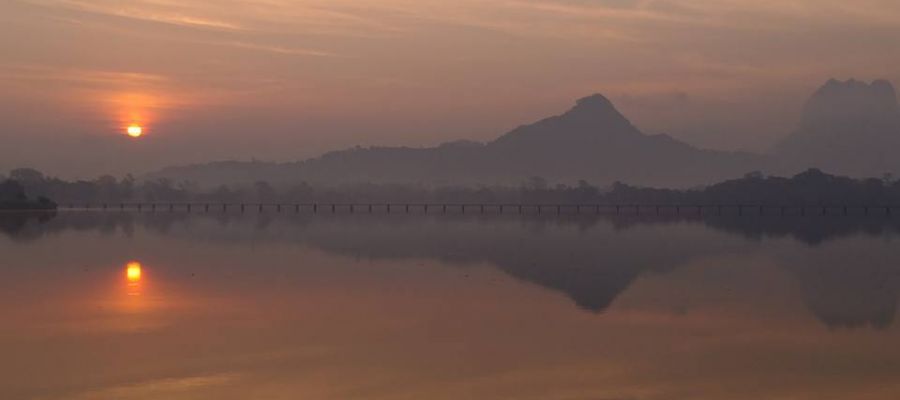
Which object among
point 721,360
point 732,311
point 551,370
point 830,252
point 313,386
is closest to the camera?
point 313,386

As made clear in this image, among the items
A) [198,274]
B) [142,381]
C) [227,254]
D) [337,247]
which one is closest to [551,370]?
[142,381]

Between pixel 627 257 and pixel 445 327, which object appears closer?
pixel 445 327

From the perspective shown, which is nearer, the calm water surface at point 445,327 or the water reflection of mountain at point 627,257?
the calm water surface at point 445,327

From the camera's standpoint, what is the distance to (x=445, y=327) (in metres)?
26.6

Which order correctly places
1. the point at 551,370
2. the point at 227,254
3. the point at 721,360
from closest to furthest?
the point at 551,370, the point at 721,360, the point at 227,254

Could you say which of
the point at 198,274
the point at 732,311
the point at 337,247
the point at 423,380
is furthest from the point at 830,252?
the point at 423,380

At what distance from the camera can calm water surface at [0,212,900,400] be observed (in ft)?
63.0

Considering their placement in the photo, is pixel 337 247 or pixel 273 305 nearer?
pixel 273 305

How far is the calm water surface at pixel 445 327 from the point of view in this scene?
19.2 m

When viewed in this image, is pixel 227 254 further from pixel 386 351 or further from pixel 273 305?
pixel 386 351

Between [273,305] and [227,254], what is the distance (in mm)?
24831

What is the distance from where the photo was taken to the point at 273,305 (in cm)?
3098

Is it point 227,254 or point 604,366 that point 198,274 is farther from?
point 604,366

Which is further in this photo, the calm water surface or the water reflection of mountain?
the water reflection of mountain
